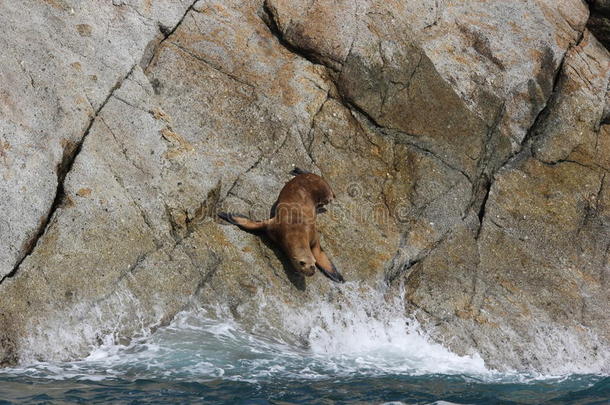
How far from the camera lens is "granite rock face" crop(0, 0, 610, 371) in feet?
25.5

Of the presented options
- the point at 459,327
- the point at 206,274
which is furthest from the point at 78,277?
the point at 459,327

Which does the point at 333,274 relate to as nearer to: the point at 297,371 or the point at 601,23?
the point at 297,371

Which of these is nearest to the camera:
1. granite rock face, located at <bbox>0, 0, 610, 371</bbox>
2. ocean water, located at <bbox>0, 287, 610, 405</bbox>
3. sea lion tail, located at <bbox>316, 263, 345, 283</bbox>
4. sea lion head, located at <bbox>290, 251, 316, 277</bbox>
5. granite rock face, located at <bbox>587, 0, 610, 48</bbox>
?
ocean water, located at <bbox>0, 287, 610, 405</bbox>

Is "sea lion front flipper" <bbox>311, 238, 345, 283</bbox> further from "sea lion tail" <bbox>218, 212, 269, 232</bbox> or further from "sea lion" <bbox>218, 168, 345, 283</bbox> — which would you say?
"sea lion tail" <bbox>218, 212, 269, 232</bbox>

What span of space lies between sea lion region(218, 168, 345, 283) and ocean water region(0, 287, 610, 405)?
0.43m

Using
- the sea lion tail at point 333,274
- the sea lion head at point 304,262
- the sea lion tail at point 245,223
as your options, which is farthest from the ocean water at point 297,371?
the sea lion tail at point 245,223

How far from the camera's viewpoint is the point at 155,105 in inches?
349

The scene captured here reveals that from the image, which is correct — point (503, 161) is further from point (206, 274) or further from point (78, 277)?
point (78, 277)

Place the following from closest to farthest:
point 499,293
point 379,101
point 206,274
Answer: point 206,274
point 499,293
point 379,101

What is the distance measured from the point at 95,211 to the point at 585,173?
5412 mm

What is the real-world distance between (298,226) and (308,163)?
1.02 meters

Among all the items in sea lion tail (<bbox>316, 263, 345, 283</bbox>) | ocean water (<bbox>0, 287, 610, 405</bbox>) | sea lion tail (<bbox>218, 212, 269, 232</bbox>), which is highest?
sea lion tail (<bbox>218, 212, 269, 232</bbox>)

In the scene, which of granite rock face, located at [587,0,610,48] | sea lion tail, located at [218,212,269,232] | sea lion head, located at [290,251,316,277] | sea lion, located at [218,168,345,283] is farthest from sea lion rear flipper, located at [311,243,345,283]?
granite rock face, located at [587,0,610,48]

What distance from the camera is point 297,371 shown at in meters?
7.34
